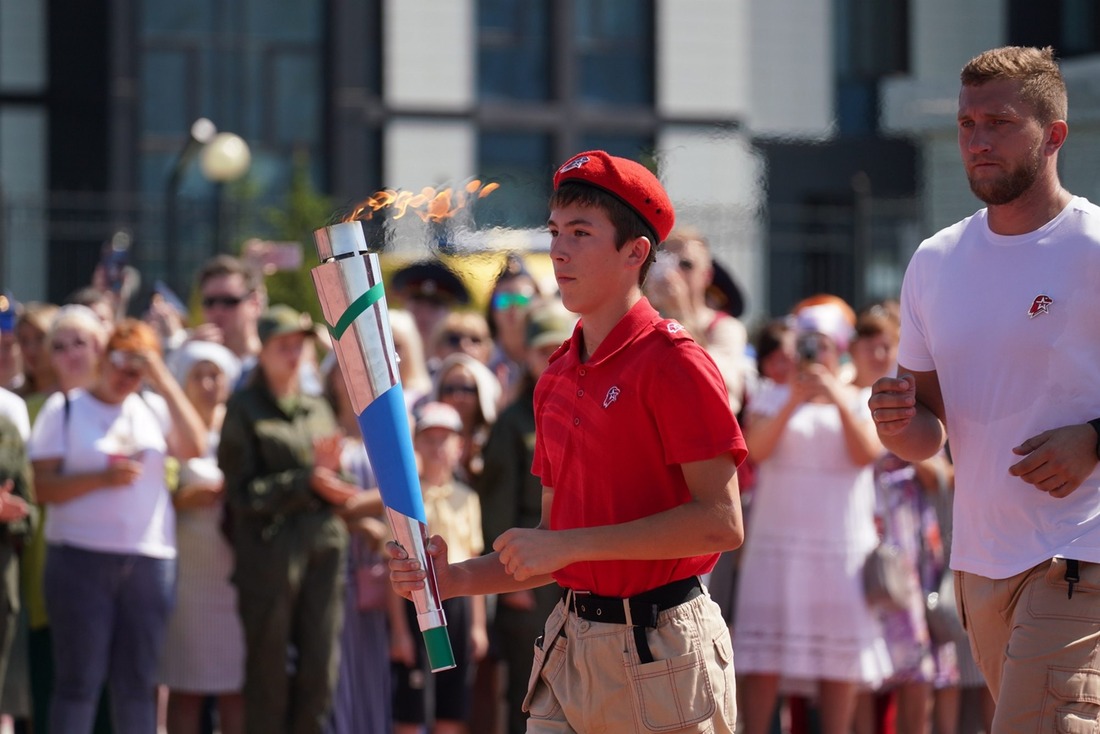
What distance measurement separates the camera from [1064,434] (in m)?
4.18

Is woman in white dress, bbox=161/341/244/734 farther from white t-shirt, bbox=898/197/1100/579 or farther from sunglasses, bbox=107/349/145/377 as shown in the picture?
white t-shirt, bbox=898/197/1100/579

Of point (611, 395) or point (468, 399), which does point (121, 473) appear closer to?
point (468, 399)

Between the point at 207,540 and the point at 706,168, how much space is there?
18851 millimetres

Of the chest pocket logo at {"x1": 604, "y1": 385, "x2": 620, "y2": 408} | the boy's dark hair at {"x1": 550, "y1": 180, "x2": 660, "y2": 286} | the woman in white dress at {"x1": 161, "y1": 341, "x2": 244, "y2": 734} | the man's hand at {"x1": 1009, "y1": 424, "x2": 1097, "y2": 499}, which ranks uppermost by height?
the boy's dark hair at {"x1": 550, "y1": 180, "x2": 660, "y2": 286}

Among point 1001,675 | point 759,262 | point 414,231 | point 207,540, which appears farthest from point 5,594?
point 759,262

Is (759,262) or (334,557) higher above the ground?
(759,262)

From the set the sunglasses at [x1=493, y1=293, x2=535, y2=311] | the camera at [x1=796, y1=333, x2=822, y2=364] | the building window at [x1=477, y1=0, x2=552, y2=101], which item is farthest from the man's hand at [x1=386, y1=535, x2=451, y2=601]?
the building window at [x1=477, y1=0, x2=552, y2=101]

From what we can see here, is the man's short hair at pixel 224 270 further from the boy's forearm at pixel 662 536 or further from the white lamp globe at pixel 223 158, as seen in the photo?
the white lamp globe at pixel 223 158

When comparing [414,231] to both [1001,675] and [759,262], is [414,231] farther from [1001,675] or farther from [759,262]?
[759,262]

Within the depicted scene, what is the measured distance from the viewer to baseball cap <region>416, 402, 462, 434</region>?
25.9 ft

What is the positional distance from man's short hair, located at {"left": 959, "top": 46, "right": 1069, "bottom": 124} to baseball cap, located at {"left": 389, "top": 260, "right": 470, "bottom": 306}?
6.00 meters

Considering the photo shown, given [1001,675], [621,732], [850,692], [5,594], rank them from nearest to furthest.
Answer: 1. [621,732]
2. [1001,675]
3. [5,594]
4. [850,692]

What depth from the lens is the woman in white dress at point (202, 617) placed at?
Answer: 26.0 feet

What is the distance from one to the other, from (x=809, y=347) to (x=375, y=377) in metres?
4.34
